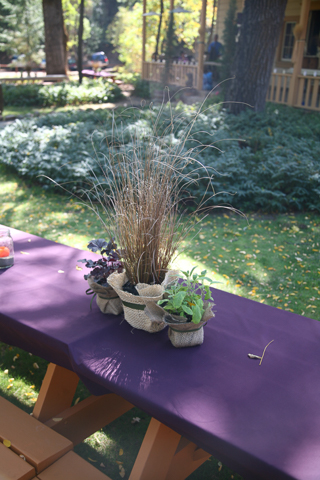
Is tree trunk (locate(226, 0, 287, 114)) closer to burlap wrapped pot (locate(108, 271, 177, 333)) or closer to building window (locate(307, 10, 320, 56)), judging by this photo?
building window (locate(307, 10, 320, 56))

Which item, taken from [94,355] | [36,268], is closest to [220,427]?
[94,355]

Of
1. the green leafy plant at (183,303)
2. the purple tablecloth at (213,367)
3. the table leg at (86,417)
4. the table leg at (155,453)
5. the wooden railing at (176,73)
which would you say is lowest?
the table leg at (86,417)

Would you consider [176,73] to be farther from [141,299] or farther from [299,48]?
[141,299]

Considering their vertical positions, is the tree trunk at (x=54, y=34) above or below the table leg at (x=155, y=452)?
above

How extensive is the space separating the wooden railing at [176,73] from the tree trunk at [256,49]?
5042 mm

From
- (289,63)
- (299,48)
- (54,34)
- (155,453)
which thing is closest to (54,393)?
(155,453)

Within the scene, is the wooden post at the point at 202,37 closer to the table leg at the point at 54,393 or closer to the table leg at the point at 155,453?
the table leg at the point at 54,393

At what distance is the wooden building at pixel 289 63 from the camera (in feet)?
32.3

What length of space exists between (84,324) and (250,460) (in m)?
0.81

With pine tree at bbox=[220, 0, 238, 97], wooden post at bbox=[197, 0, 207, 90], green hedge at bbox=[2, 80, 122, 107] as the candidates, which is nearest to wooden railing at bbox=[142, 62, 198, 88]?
wooden post at bbox=[197, 0, 207, 90]

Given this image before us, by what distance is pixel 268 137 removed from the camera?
6.28 m

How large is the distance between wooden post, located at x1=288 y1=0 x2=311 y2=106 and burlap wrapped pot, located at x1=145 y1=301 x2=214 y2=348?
9727mm

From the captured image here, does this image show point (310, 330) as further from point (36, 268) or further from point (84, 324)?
point (36, 268)

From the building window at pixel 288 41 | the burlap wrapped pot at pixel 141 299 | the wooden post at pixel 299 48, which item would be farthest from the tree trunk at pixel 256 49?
the burlap wrapped pot at pixel 141 299
